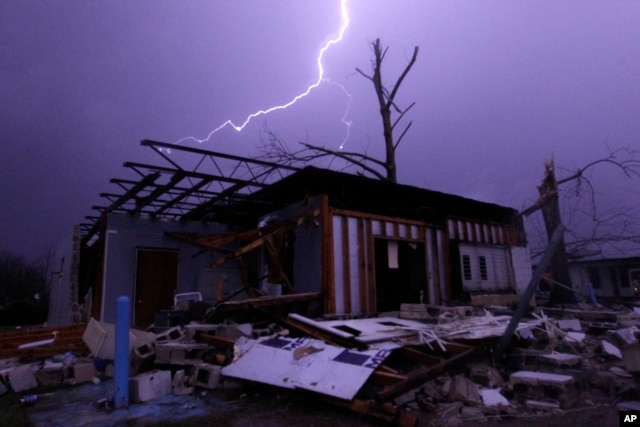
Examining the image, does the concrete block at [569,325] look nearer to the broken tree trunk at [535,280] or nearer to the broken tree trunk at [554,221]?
the broken tree trunk at [535,280]

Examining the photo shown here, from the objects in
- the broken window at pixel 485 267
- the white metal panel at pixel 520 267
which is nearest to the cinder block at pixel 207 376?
the broken window at pixel 485 267

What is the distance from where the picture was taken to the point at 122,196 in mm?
11266

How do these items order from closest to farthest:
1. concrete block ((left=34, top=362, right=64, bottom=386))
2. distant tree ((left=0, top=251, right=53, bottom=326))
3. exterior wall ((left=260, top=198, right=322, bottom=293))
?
concrete block ((left=34, top=362, right=64, bottom=386)) → exterior wall ((left=260, top=198, right=322, bottom=293)) → distant tree ((left=0, top=251, right=53, bottom=326))

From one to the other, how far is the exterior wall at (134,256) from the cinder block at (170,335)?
17.3 ft

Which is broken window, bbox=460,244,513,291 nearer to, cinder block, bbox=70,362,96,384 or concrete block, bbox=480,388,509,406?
concrete block, bbox=480,388,509,406

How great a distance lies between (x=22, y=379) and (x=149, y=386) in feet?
8.48

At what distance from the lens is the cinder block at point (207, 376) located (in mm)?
6430

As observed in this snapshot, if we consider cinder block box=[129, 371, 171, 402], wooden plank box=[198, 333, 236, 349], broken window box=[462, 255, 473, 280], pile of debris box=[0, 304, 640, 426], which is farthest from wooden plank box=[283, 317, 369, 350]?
broken window box=[462, 255, 473, 280]

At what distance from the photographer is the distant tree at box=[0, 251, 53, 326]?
74.4 feet

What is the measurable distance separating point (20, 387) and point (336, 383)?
17.4ft

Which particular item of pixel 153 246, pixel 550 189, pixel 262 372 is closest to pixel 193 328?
pixel 262 372

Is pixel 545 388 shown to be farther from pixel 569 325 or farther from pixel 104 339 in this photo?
pixel 104 339

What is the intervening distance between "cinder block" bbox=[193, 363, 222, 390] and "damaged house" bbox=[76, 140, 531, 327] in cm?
246

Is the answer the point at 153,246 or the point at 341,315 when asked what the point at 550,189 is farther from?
the point at 153,246
